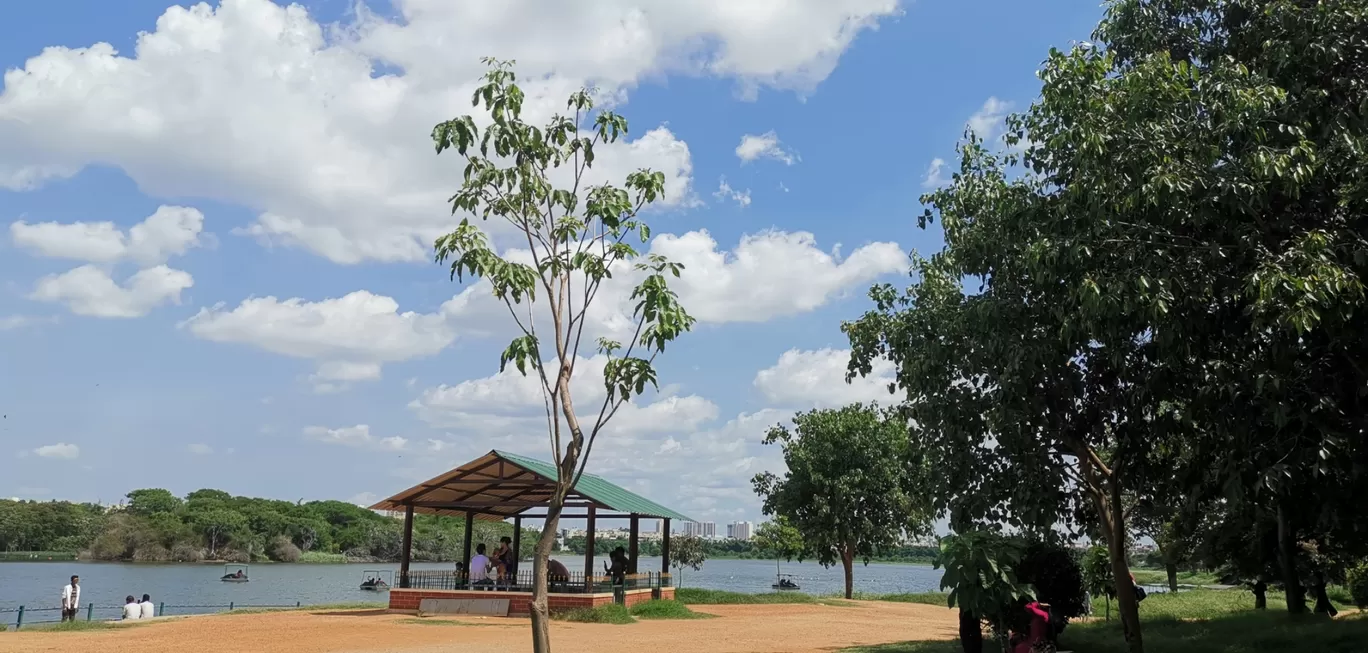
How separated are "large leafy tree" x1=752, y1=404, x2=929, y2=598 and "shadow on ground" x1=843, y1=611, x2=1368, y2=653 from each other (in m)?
17.3

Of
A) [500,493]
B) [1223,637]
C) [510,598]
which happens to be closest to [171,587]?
[500,493]

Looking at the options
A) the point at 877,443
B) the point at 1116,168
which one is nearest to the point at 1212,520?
the point at 877,443

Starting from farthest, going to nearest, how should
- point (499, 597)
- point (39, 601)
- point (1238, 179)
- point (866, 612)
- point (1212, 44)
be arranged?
point (39, 601) < point (866, 612) < point (499, 597) < point (1212, 44) < point (1238, 179)

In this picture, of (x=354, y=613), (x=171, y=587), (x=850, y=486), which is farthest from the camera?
(x=171, y=587)

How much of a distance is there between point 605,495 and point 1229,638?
14.2 metres

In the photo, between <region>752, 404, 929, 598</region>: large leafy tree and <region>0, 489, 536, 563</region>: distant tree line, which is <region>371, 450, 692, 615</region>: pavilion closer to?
<region>752, 404, 929, 598</region>: large leafy tree

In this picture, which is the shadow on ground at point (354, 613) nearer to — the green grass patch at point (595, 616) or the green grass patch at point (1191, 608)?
the green grass patch at point (595, 616)

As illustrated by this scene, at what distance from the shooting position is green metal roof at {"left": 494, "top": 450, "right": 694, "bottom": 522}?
77.0 ft

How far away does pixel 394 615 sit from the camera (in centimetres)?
2288

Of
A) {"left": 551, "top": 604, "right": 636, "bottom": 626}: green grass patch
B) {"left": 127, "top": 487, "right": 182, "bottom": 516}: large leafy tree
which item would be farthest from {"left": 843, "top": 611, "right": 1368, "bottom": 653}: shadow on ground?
{"left": 127, "top": 487, "right": 182, "bottom": 516}: large leafy tree

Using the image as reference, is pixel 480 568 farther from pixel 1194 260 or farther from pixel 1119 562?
pixel 1194 260

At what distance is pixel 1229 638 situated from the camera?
18234mm

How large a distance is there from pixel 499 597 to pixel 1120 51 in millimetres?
16702

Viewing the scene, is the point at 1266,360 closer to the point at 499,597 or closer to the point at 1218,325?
the point at 1218,325
